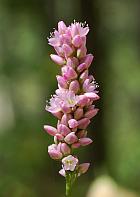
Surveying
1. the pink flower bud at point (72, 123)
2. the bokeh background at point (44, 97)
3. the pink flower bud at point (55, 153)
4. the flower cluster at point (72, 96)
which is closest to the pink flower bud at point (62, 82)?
the flower cluster at point (72, 96)

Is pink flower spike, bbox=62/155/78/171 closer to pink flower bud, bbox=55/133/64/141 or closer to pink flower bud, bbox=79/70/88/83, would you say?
pink flower bud, bbox=55/133/64/141

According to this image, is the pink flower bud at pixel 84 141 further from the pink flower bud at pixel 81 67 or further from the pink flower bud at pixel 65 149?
the pink flower bud at pixel 81 67

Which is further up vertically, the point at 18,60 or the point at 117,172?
the point at 18,60

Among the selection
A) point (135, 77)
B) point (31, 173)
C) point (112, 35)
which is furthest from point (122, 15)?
point (31, 173)

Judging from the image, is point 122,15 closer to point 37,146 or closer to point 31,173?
point 37,146

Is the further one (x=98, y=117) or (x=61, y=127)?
(x=98, y=117)

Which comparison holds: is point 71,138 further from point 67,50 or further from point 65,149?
point 67,50

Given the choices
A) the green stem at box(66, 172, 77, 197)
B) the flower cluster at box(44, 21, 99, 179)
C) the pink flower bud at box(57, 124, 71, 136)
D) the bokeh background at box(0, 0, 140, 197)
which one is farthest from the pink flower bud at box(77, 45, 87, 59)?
the bokeh background at box(0, 0, 140, 197)

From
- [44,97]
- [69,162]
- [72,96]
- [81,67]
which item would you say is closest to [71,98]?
[72,96]
